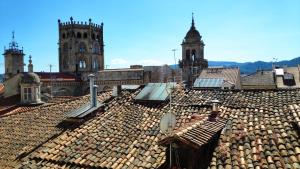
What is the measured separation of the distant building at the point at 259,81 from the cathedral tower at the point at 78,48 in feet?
126

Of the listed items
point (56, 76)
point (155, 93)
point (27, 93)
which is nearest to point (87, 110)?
point (155, 93)

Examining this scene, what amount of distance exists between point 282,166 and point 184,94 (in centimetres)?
785

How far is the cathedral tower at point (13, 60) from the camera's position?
57.5 m

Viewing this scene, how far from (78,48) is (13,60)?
20242 mm

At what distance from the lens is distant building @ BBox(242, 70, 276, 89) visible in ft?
155

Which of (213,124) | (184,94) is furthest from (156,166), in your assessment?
(184,94)

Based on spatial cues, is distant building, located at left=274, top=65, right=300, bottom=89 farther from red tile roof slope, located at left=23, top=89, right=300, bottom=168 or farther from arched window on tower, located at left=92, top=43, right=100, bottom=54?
arched window on tower, located at left=92, top=43, right=100, bottom=54

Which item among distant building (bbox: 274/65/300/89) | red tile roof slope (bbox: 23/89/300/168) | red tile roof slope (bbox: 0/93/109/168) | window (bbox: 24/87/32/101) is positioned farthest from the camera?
distant building (bbox: 274/65/300/89)

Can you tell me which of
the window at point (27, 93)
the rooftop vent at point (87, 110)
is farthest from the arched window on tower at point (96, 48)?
the rooftop vent at point (87, 110)

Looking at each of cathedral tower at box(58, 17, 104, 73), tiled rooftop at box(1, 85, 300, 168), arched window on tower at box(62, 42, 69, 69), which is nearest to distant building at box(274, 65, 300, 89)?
tiled rooftop at box(1, 85, 300, 168)

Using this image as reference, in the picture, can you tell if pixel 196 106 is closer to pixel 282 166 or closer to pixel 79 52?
pixel 282 166

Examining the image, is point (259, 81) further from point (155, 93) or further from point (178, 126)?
point (178, 126)

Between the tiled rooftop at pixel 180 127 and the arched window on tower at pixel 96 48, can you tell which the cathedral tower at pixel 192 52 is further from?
the tiled rooftop at pixel 180 127

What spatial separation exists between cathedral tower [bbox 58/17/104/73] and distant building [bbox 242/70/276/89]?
38302mm
